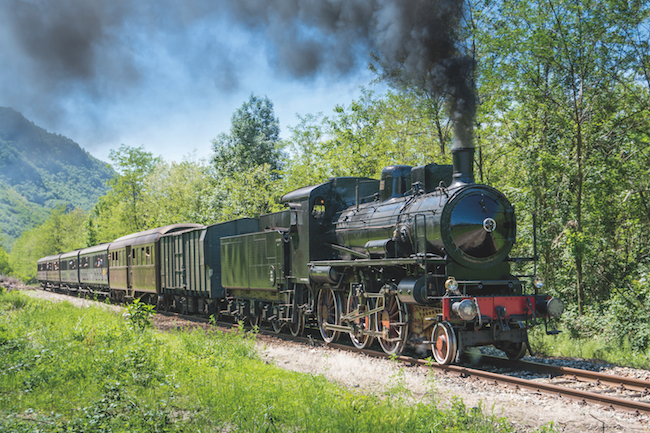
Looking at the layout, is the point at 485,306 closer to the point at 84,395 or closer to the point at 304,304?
the point at 304,304

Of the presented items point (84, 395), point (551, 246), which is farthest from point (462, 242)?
point (551, 246)

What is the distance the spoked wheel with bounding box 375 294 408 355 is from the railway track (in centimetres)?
41

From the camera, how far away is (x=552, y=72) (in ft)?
51.4

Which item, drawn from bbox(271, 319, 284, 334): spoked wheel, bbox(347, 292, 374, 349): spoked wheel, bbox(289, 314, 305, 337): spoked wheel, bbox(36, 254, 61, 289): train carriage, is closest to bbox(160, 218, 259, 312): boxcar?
bbox(271, 319, 284, 334): spoked wheel

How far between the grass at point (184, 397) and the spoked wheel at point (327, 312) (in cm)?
257

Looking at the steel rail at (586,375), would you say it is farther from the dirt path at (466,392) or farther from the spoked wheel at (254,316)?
the spoked wheel at (254,316)

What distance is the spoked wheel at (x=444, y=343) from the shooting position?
26.0 feet

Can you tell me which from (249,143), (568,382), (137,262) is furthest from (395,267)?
(249,143)

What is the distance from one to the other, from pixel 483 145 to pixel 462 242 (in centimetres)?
875

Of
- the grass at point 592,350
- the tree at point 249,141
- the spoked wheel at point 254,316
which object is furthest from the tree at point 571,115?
the tree at point 249,141

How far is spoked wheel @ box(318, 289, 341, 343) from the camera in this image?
1095 cm

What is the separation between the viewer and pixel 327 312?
11.2 meters

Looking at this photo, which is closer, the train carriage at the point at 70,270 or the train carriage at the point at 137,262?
the train carriage at the point at 137,262

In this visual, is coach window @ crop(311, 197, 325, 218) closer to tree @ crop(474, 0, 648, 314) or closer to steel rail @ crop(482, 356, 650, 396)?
steel rail @ crop(482, 356, 650, 396)
